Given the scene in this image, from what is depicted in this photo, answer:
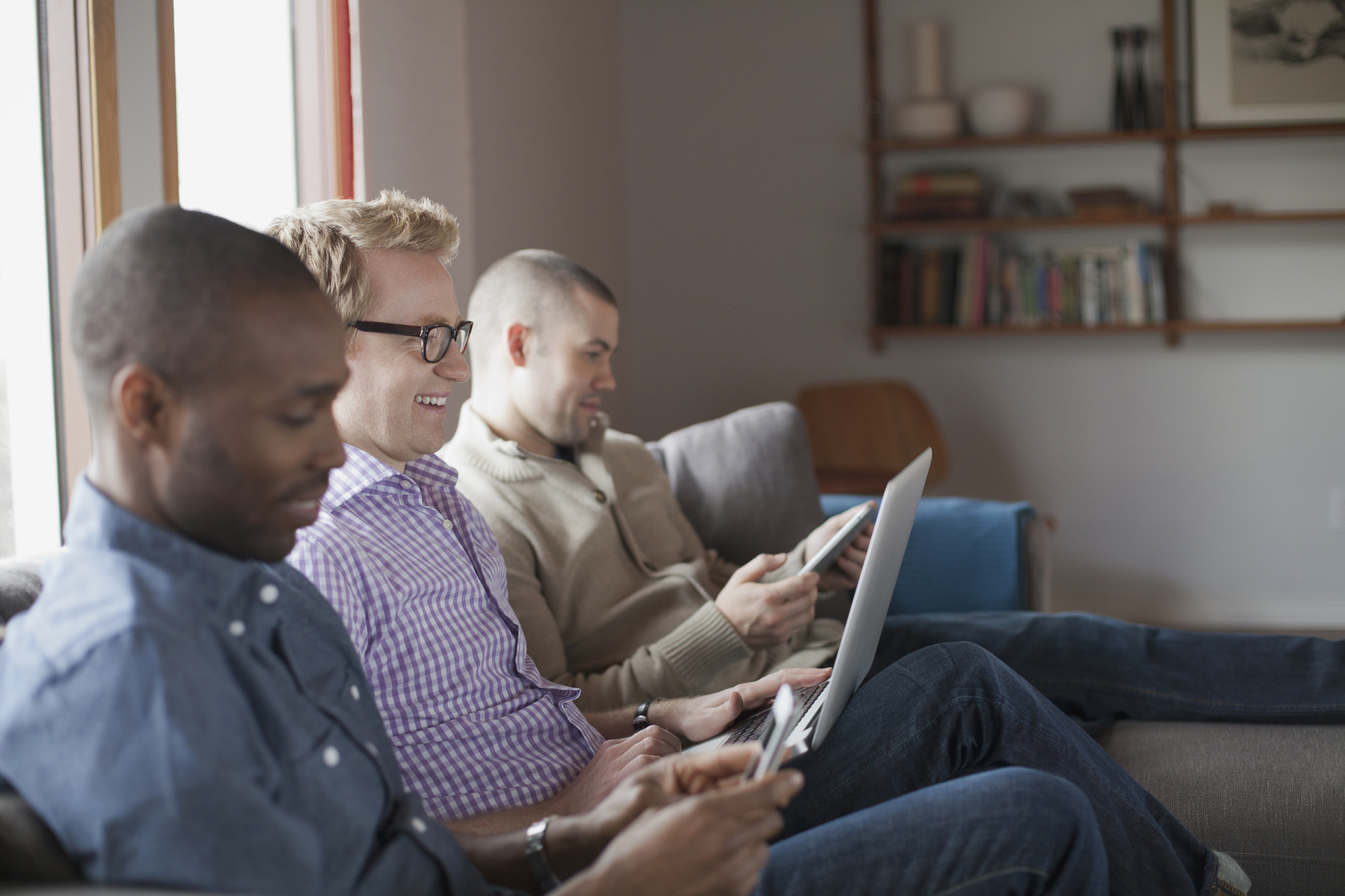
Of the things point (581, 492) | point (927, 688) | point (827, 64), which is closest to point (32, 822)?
point (927, 688)

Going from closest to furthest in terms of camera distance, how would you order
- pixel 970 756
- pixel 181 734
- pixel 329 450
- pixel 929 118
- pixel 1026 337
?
pixel 181 734 < pixel 329 450 < pixel 970 756 < pixel 929 118 < pixel 1026 337

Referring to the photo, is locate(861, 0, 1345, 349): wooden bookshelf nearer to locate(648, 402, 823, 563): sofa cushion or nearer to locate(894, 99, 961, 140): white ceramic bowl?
locate(894, 99, 961, 140): white ceramic bowl

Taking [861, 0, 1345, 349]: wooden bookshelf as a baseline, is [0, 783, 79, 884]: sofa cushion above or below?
below

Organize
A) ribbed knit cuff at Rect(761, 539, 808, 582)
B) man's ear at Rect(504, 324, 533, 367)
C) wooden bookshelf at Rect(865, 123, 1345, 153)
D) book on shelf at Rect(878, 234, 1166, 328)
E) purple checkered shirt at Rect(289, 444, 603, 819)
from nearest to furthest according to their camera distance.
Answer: purple checkered shirt at Rect(289, 444, 603, 819) < man's ear at Rect(504, 324, 533, 367) < ribbed knit cuff at Rect(761, 539, 808, 582) < wooden bookshelf at Rect(865, 123, 1345, 153) < book on shelf at Rect(878, 234, 1166, 328)

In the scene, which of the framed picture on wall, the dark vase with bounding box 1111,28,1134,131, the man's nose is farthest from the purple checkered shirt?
the framed picture on wall

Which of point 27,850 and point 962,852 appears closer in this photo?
point 27,850

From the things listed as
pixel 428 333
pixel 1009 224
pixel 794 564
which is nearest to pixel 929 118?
pixel 1009 224

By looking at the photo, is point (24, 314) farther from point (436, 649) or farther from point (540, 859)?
point (540, 859)

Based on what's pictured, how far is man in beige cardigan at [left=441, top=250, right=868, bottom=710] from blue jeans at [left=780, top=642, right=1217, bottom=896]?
0.29m

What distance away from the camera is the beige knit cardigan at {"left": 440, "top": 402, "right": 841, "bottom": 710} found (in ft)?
4.96

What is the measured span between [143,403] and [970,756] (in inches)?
37.4

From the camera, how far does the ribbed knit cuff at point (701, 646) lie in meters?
1.52

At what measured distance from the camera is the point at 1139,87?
11.7 ft

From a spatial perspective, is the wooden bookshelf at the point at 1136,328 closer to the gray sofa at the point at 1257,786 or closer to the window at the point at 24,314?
the gray sofa at the point at 1257,786
